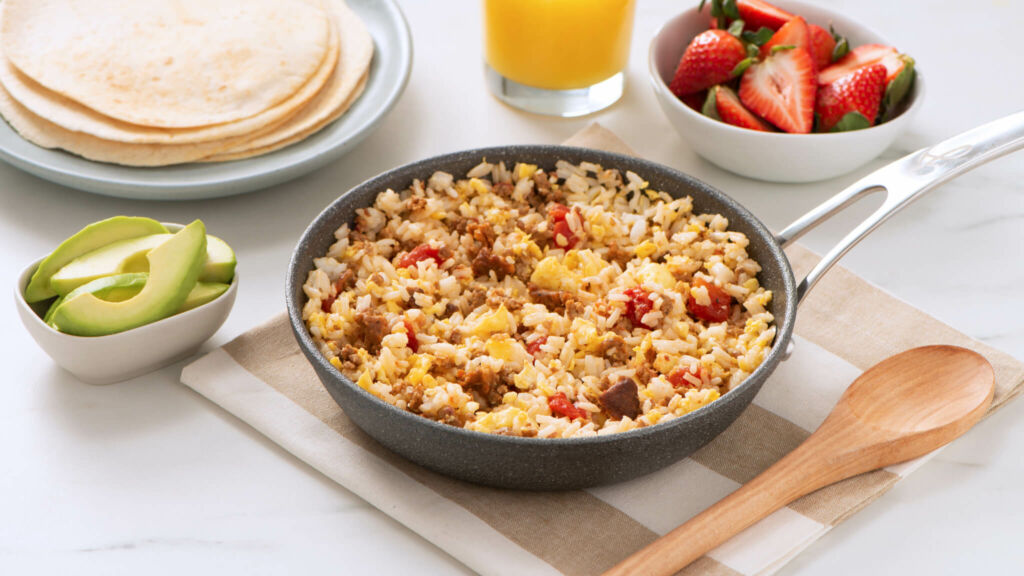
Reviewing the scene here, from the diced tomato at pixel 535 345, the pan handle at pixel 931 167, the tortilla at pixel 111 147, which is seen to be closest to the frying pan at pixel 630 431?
the pan handle at pixel 931 167

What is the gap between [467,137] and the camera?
246 centimetres

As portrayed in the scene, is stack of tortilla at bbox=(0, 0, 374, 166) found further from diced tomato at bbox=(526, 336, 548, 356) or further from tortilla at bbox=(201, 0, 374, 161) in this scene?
diced tomato at bbox=(526, 336, 548, 356)

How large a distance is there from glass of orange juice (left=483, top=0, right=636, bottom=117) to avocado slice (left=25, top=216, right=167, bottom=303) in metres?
1.02

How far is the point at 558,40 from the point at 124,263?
45.0 inches

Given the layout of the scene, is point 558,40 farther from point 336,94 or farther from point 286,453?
point 286,453

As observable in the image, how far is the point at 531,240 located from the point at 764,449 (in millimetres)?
541

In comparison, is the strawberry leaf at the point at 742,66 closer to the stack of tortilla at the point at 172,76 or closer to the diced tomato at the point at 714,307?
the diced tomato at the point at 714,307

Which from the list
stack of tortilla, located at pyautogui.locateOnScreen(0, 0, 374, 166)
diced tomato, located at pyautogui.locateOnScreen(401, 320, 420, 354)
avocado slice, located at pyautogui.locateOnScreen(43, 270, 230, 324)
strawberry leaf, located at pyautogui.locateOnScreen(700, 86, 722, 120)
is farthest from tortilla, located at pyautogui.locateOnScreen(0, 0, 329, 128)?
strawberry leaf, located at pyautogui.locateOnScreen(700, 86, 722, 120)

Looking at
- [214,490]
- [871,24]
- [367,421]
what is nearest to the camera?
[367,421]

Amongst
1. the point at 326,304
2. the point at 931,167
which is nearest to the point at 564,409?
the point at 326,304

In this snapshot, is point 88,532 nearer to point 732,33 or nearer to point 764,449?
point 764,449

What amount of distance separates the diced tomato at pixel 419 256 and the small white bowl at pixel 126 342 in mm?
287

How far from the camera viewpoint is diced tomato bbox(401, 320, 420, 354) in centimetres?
164

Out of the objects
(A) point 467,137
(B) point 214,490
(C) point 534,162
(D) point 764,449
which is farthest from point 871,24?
(B) point 214,490
